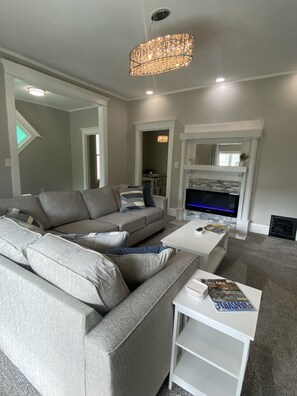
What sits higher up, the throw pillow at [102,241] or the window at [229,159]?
the window at [229,159]

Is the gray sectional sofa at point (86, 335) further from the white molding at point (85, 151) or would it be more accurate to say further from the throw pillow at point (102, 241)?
the white molding at point (85, 151)

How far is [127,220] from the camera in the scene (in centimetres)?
293

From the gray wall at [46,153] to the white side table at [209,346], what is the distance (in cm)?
547

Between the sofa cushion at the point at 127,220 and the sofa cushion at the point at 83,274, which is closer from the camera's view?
the sofa cushion at the point at 83,274

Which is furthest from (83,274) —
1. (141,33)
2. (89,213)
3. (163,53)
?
(141,33)

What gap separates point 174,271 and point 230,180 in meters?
3.20

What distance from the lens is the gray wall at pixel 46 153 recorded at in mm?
5242

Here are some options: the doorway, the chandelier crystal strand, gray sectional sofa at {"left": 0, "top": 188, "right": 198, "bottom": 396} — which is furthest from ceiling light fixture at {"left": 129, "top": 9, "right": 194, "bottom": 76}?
the doorway

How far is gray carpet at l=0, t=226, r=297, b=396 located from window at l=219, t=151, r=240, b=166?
156cm

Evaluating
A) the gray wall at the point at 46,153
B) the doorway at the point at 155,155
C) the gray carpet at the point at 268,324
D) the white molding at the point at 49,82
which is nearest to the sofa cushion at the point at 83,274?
the gray carpet at the point at 268,324

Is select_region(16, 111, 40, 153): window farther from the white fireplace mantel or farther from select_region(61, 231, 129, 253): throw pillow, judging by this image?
select_region(61, 231, 129, 253): throw pillow

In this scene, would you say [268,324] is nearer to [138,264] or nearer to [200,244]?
[200,244]

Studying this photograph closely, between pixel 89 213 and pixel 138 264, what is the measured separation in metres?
2.06

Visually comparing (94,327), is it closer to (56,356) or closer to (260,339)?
(56,356)
